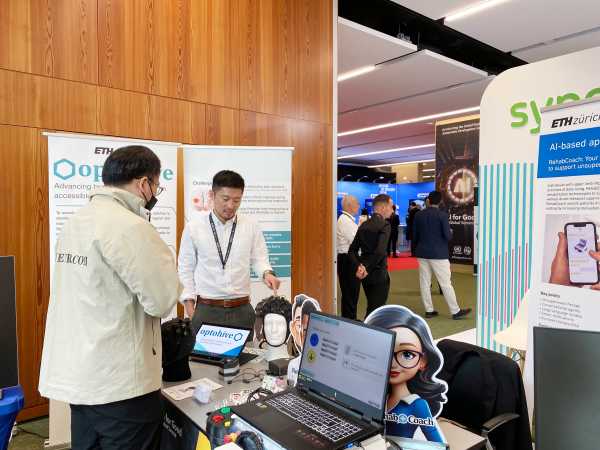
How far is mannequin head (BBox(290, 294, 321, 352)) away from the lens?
5.96 feet

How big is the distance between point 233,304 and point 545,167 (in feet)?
5.94

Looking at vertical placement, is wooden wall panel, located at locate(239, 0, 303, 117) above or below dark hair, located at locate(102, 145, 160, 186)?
above

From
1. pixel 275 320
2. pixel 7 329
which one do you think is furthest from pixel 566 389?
pixel 7 329

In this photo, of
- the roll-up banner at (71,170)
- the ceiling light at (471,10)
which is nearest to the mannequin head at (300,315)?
the roll-up banner at (71,170)

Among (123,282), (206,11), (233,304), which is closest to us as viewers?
(123,282)

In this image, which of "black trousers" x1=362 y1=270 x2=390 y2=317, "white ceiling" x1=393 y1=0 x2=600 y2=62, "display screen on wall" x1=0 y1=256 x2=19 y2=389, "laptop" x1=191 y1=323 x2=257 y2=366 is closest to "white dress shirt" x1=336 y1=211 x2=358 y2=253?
"black trousers" x1=362 y1=270 x2=390 y2=317

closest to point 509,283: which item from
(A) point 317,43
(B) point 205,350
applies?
(B) point 205,350

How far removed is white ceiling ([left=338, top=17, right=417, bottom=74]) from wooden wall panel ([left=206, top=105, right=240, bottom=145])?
163cm

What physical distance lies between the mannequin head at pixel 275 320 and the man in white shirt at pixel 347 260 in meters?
2.99

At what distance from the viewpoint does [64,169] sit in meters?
2.89

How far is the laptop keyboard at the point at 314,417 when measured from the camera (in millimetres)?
1221

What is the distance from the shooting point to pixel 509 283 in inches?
125

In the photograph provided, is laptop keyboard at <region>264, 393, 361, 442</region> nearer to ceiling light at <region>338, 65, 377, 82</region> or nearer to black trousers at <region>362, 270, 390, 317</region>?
black trousers at <region>362, 270, 390, 317</region>

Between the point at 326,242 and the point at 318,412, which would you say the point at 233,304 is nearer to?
the point at 318,412
